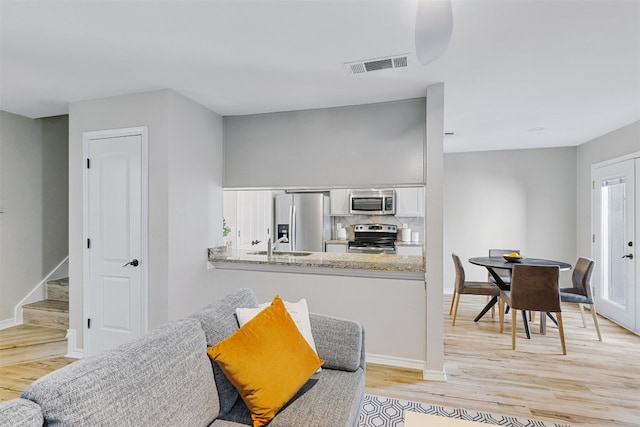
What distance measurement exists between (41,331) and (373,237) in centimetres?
438

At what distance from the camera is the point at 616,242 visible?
4344 millimetres

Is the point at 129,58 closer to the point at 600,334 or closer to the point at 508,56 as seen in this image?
the point at 508,56

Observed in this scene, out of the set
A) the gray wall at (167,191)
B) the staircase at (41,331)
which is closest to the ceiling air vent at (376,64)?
the gray wall at (167,191)

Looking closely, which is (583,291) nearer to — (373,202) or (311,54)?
(373,202)

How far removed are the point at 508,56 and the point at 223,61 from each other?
6.43 feet

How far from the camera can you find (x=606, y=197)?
455 centimetres

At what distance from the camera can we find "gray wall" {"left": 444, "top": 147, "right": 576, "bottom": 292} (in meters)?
5.32

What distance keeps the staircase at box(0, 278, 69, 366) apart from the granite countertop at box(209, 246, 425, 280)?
175 centimetres

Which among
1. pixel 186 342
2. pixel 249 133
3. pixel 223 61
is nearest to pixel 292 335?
pixel 186 342

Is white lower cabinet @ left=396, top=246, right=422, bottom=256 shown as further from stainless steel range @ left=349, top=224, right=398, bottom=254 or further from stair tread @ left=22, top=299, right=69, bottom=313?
stair tread @ left=22, top=299, right=69, bottom=313

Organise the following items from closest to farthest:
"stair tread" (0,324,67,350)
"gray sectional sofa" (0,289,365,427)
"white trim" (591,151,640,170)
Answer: "gray sectional sofa" (0,289,365,427)
"stair tread" (0,324,67,350)
"white trim" (591,151,640,170)

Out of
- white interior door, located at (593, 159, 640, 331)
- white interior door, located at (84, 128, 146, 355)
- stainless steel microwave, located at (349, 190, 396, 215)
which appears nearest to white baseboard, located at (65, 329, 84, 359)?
white interior door, located at (84, 128, 146, 355)

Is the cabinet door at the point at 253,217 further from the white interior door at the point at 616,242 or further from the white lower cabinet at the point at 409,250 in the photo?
the white interior door at the point at 616,242

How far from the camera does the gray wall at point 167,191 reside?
2922mm
